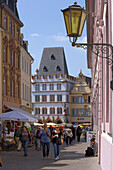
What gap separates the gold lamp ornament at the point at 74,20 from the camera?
8.02 meters

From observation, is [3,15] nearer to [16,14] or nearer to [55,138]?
[16,14]

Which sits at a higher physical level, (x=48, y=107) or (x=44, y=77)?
(x=44, y=77)

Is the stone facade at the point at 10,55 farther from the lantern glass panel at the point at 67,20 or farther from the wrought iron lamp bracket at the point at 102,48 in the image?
the lantern glass panel at the point at 67,20

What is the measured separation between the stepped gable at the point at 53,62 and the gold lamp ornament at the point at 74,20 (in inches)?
3997

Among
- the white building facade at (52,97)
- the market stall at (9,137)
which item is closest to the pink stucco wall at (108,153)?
the market stall at (9,137)

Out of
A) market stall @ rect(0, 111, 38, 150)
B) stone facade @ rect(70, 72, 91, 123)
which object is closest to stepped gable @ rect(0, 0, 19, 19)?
market stall @ rect(0, 111, 38, 150)

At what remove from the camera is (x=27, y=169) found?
1404 centimetres

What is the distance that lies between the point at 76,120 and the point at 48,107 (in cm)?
808

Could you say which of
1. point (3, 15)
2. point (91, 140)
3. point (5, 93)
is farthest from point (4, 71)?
point (91, 140)

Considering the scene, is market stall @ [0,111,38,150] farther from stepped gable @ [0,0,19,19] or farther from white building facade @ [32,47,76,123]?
white building facade @ [32,47,76,123]

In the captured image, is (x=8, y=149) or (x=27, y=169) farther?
(x=8, y=149)

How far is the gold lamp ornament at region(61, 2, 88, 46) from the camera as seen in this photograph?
8.02m

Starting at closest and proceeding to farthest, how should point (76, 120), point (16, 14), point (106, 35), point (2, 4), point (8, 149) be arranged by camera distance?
point (106, 35) → point (8, 149) → point (2, 4) → point (16, 14) → point (76, 120)

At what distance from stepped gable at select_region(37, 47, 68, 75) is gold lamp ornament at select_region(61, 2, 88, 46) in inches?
3997
